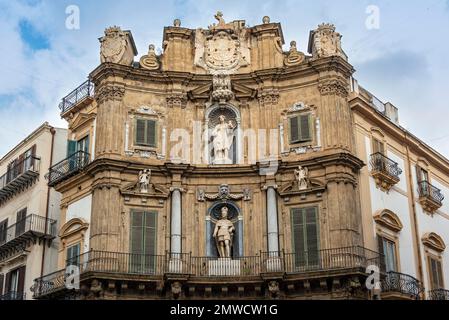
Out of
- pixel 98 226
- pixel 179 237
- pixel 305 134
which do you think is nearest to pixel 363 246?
pixel 305 134

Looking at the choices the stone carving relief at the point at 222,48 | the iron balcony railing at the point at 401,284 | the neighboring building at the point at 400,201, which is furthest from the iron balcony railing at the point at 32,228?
the iron balcony railing at the point at 401,284

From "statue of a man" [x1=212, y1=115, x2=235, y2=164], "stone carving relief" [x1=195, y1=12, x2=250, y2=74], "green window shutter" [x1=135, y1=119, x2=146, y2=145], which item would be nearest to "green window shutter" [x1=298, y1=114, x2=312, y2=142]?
"statue of a man" [x1=212, y1=115, x2=235, y2=164]

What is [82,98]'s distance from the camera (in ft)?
115

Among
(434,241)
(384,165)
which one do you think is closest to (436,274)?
(434,241)

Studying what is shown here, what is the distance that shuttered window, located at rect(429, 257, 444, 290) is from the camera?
116ft

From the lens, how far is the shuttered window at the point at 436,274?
116 ft

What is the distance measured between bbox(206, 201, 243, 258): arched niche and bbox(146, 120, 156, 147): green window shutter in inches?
147

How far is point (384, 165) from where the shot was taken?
110ft

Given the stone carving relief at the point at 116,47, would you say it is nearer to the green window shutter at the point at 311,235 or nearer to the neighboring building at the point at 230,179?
the neighboring building at the point at 230,179

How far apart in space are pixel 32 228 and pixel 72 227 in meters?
3.79

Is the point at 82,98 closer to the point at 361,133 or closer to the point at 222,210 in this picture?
the point at 222,210

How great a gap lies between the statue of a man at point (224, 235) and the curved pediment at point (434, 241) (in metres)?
9.45
